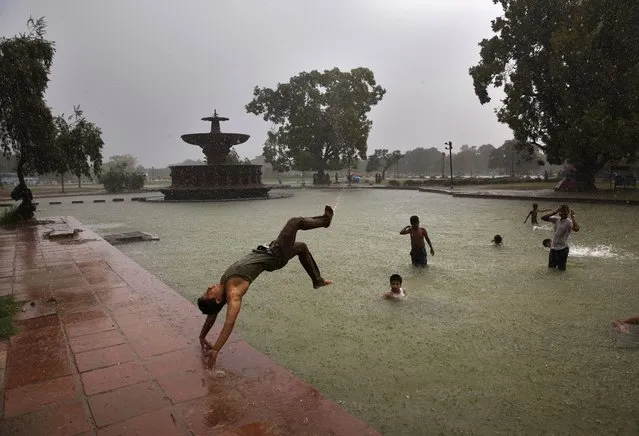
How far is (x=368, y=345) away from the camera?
4.48m

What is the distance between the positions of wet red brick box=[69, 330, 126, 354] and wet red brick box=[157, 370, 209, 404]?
1.08 metres

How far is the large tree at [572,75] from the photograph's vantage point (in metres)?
22.9

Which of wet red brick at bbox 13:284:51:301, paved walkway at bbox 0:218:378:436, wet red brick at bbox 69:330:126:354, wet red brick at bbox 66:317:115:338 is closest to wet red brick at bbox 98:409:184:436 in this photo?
paved walkway at bbox 0:218:378:436

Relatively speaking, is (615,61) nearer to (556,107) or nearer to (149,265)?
(556,107)

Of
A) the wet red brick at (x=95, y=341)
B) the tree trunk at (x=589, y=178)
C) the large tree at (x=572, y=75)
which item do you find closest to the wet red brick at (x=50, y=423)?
the wet red brick at (x=95, y=341)

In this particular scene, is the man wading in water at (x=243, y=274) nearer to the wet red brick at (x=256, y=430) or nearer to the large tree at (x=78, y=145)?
the wet red brick at (x=256, y=430)

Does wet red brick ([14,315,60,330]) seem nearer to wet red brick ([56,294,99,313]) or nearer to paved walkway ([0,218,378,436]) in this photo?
paved walkway ([0,218,378,436])

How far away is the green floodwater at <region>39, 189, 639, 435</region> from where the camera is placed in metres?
3.27

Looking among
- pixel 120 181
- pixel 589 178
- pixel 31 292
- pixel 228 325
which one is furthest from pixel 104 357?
pixel 120 181

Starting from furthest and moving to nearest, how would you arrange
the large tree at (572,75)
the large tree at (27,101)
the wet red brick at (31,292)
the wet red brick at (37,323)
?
the large tree at (572,75), the large tree at (27,101), the wet red brick at (31,292), the wet red brick at (37,323)

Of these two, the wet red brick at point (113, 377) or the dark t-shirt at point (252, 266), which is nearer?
the wet red brick at point (113, 377)

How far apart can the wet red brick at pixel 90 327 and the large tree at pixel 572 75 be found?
2563 centimetres

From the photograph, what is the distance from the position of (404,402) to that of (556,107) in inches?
1142

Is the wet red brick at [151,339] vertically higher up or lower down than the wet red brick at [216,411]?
higher up
